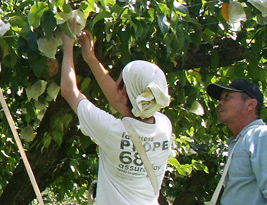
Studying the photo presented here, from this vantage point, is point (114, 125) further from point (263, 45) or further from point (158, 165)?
point (263, 45)

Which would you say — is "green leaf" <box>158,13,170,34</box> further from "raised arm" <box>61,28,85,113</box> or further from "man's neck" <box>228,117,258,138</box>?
"man's neck" <box>228,117,258,138</box>

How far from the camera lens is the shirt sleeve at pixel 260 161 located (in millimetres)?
2537

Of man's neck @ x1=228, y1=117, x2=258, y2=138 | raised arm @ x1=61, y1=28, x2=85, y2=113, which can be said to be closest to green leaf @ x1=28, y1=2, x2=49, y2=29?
raised arm @ x1=61, y1=28, x2=85, y2=113

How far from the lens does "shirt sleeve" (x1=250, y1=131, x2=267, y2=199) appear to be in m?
2.54

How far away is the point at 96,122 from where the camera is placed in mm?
2414

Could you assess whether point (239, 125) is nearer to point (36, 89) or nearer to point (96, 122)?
point (96, 122)

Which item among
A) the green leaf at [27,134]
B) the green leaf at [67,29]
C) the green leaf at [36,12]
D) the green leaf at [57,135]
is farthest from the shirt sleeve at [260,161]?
the green leaf at [27,134]

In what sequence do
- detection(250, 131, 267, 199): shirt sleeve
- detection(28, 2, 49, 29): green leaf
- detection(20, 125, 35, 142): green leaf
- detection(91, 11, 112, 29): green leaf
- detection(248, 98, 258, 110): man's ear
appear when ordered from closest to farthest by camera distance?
detection(250, 131, 267, 199): shirt sleeve < detection(28, 2, 49, 29): green leaf < detection(91, 11, 112, 29): green leaf < detection(248, 98, 258, 110): man's ear < detection(20, 125, 35, 142): green leaf

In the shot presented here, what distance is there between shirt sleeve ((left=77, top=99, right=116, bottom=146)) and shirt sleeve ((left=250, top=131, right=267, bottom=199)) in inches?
22.3

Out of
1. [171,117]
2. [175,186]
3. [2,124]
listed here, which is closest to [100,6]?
[171,117]

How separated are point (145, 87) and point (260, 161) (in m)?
0.53

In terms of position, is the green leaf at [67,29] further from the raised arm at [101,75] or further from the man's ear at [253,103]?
the man's ear at [253,103]

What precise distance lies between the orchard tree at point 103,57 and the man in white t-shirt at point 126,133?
0.37m

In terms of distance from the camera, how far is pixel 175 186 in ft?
25.1
